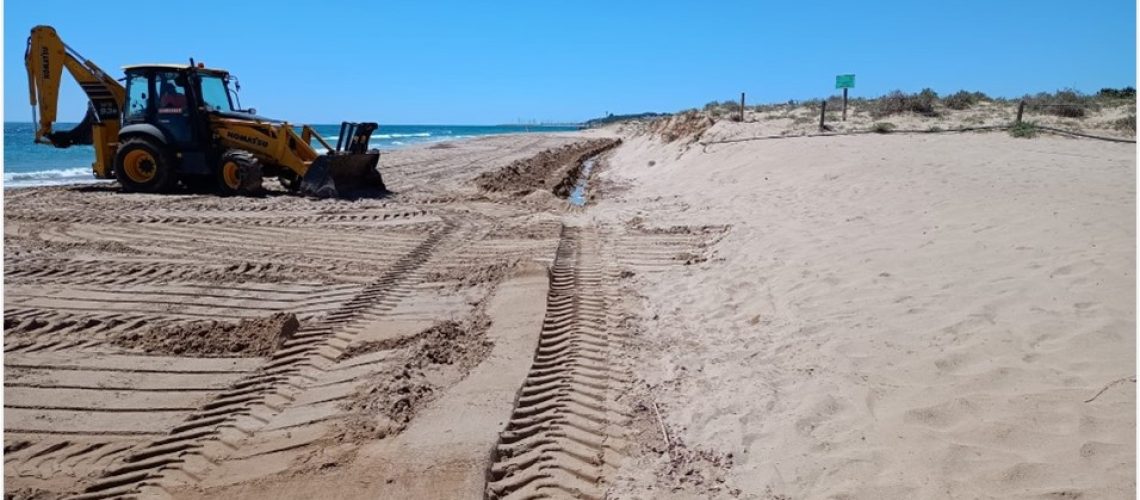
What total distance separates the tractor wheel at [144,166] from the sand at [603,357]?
4242 millimetres

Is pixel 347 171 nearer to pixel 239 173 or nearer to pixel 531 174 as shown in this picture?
pixel 239 173

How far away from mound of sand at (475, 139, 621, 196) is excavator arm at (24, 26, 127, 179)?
7170mm

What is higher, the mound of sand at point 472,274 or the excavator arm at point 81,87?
the excavator arm at point 81,87

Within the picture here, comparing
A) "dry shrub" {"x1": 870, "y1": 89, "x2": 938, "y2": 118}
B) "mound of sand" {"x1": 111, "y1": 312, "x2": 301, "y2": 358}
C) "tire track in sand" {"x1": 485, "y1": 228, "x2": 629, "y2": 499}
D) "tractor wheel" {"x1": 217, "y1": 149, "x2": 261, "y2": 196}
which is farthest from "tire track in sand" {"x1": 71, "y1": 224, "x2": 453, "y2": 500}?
"dry shrub" {"x1": 870, "y1": 89, "x2": 938, "y2": 118}

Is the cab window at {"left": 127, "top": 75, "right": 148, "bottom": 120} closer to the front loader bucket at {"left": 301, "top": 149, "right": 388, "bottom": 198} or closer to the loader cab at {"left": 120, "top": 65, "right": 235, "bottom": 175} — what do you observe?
the loader cab at {"left": 120, "top": 65, "right": 235, "bottom": 175}

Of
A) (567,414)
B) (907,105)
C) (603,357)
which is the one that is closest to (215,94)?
(603,357)

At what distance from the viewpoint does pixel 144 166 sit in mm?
Result: 14250

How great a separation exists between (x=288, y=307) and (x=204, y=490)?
10.3ft

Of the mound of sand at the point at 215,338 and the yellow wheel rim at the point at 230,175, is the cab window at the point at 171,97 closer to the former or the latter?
the yellow wheel rim at the point at 230,175

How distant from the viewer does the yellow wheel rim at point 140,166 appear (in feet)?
46.3

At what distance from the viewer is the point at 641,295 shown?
694 centimetres

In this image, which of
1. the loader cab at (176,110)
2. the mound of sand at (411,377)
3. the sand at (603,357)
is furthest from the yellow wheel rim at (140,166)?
the mound of sand at (411,377)

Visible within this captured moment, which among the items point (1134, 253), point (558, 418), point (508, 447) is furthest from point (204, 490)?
point (1134, 253)

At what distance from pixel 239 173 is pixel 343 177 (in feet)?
5.77
